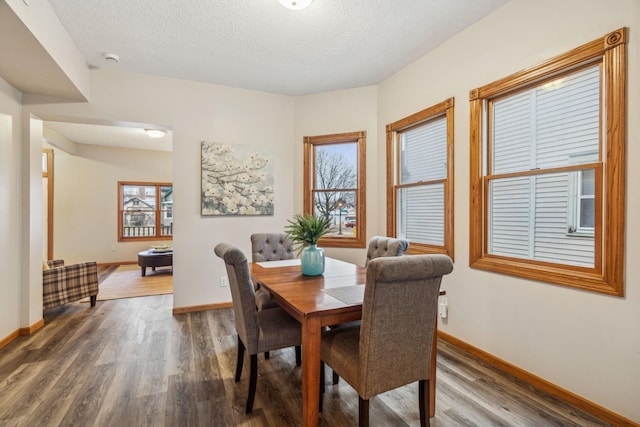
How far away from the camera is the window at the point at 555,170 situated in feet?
5.80

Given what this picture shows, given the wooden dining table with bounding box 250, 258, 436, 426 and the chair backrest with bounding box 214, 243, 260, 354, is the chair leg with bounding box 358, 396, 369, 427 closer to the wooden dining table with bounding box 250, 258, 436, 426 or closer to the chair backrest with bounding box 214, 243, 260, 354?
the wooden dining table with bounding box 250, 258, 436, 426

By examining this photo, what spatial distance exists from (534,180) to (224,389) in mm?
2646

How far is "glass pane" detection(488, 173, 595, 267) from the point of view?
2.07 meters

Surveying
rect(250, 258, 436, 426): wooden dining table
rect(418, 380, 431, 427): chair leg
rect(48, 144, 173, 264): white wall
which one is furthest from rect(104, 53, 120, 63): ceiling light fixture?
rect(48, 144, 173, 264): white wall

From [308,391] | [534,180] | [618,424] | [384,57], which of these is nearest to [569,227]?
[534,180]

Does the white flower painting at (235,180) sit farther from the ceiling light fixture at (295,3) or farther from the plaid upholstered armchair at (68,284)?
the ceiling light fixture at (295,3)

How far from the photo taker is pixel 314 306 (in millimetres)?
1557

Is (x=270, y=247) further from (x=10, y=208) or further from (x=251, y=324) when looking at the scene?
(x=10, y=208)

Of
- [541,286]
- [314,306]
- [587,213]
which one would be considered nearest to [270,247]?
[314,306]

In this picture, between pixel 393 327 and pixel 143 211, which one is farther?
pixel 143 211

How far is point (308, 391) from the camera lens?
5.01 feet

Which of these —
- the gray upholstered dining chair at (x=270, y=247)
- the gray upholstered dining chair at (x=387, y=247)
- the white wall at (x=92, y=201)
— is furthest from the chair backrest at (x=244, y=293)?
the white wall at (x=92, y=201)

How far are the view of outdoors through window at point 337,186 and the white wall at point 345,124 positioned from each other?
205mm

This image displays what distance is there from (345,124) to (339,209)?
110cm
